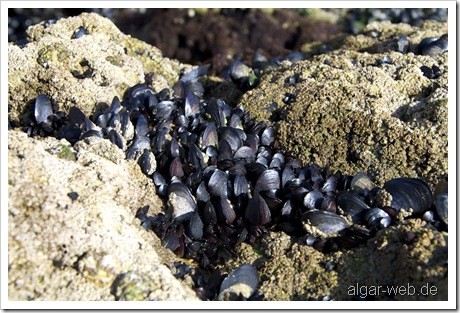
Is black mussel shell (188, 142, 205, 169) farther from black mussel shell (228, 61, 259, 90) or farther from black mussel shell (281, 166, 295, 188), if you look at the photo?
black mussel shell (228, 61, 259, 90)

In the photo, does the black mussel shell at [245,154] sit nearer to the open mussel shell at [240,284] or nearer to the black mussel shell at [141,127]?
the black mussel shell at [141,127]

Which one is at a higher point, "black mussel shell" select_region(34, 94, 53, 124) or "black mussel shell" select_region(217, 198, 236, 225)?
"black mussel shell" select_region(34, 94, 53, 124)

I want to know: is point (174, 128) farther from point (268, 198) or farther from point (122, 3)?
point (122, 3)

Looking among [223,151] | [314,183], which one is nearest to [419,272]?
[314,183]

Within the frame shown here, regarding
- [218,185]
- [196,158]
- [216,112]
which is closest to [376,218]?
[218,185]

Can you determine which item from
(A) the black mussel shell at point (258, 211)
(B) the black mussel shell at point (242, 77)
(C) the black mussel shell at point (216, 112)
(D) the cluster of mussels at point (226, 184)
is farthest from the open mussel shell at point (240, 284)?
(B) the black mussel shell at point (242, 77)

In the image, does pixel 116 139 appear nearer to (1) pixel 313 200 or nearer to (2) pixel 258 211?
(2) pixel 258 211

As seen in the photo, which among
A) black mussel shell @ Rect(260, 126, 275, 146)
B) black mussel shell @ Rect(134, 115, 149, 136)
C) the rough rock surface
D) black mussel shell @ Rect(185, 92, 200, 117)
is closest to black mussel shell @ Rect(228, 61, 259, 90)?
the rough rock surface
